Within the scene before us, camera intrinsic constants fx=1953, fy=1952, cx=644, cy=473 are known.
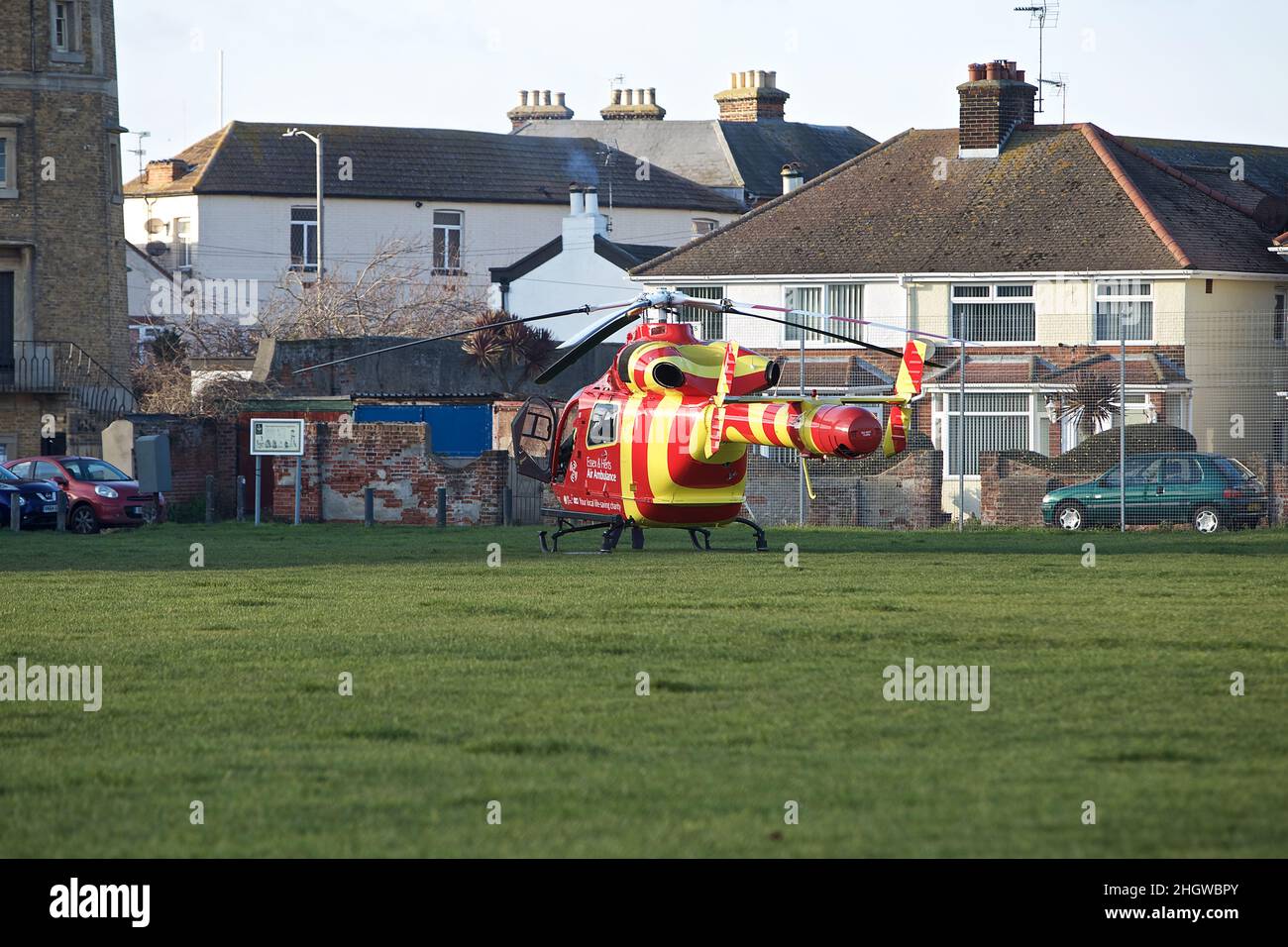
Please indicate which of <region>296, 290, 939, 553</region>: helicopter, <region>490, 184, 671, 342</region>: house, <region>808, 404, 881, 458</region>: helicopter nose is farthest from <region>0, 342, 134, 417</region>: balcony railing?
<region>808, 404, 881, 458</region>: helicopter nose

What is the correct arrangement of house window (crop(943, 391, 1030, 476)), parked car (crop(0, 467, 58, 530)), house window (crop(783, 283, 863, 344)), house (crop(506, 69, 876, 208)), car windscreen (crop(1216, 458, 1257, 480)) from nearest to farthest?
car windscreen (crop(1216, 458, 1257, 480))
parked car (crop(0, 467, 58, 530))
house window (crop(943, 391, 1030, 476))
house window (crop(783, 283, 863, 344))
house (crop(506, 69, 876, 208))

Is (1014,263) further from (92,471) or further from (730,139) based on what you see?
(730,139)

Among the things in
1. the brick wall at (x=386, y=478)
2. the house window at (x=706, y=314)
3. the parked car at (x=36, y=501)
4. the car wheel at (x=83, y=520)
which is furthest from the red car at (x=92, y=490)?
the house window at (x=706, y=314)

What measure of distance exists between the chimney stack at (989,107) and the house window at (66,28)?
20.5 meters

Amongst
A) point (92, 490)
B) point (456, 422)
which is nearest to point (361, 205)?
point (456, 422)

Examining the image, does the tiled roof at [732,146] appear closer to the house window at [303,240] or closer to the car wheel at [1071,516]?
the house window at [303,240]

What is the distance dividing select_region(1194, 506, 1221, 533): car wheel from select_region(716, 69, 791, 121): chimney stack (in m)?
55.1

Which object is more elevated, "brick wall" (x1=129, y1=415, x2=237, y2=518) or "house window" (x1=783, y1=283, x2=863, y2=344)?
"house window" (x1=783, y1=283, x2=863, y2=344)

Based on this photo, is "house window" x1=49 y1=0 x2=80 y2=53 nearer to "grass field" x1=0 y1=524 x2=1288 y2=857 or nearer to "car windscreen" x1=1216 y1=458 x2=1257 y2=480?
"grass field" x1=0 y1=524 x2=1288 y2=857

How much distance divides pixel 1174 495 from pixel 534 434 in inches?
414

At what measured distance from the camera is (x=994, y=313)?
43.4 meters

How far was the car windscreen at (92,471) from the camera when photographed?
113 ft

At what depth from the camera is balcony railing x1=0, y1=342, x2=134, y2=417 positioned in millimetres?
43125
